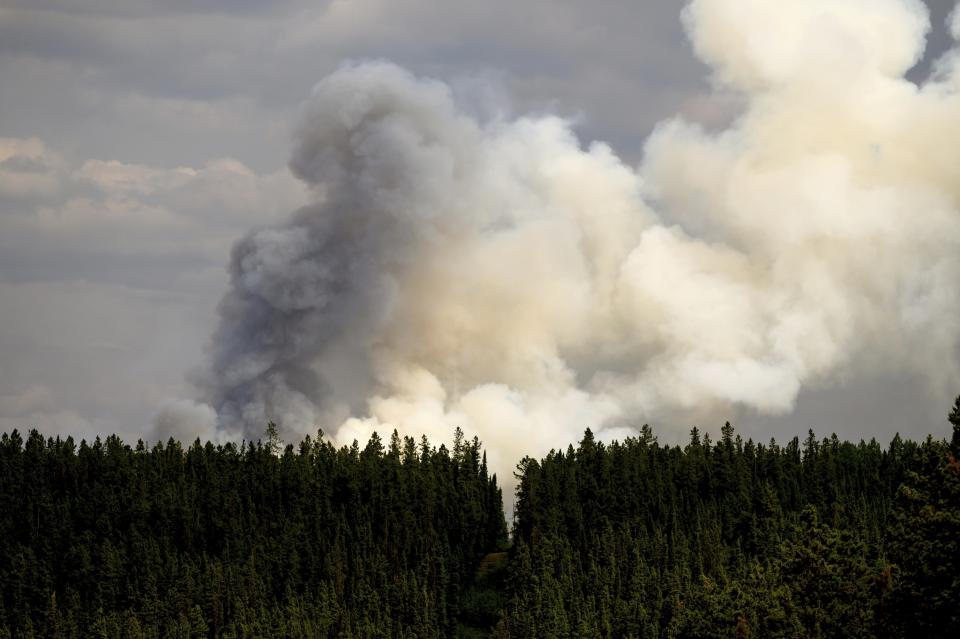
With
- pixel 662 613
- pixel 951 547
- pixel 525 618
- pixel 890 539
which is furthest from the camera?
pixel 525 618

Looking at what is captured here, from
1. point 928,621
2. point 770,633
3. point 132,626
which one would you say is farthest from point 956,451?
point 132,626

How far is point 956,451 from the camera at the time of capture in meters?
66.9

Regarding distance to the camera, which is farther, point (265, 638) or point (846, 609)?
point (265, 638)

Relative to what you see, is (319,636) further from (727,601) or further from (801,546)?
(801,546)

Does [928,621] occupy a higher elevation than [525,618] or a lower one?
lower

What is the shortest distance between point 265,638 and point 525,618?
40.1m

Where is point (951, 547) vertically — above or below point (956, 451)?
below

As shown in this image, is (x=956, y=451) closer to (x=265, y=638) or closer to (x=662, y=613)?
(x=662, y=613)

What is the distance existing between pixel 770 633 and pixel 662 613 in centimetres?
9332

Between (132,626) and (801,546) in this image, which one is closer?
(801,546)

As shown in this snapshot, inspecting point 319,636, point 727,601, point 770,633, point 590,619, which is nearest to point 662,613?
point 590,619

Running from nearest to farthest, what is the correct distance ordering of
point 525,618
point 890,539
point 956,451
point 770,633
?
point 956,451 < point 890,539 < point 770,633 < point 525,618

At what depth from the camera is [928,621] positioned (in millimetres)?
63781

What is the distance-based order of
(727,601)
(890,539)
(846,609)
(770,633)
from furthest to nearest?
(727,601) < (770,633) < (846,609) < (890,539)
